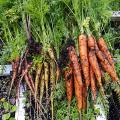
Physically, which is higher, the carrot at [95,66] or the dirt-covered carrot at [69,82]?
the carrot at [95,66]

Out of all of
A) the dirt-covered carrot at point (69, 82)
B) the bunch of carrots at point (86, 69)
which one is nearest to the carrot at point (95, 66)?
the bunch of carrots at point (86, 69)

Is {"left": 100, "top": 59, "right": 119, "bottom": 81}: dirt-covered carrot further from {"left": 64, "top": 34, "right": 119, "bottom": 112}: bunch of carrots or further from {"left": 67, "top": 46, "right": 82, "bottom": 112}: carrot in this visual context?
{"left": 67, "top": 46, "right": 82, "bottom": 112}: carrot

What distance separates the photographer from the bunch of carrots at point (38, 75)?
6.10 feet

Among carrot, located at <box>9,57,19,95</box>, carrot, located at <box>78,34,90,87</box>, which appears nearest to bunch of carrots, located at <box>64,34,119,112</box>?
carrot, located at <box>78,34,90,87</box>

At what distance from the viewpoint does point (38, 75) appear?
1.90 metres

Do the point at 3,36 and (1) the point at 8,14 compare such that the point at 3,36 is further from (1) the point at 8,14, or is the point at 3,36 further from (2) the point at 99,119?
(2) the point at 99,119

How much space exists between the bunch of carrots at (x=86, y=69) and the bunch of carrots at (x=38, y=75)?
0.30 feet

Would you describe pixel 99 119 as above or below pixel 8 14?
below

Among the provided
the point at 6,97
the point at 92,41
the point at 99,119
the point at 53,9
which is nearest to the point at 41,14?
the point at 53,9

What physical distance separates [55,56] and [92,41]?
231 millimetres

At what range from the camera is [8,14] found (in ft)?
6.84

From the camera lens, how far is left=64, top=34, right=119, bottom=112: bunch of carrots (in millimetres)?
1825

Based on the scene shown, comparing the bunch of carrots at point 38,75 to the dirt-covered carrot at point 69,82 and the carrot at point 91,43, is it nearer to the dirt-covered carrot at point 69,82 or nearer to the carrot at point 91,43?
the dirt-covered carrot at point 69,82

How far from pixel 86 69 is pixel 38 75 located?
0.90 feet
